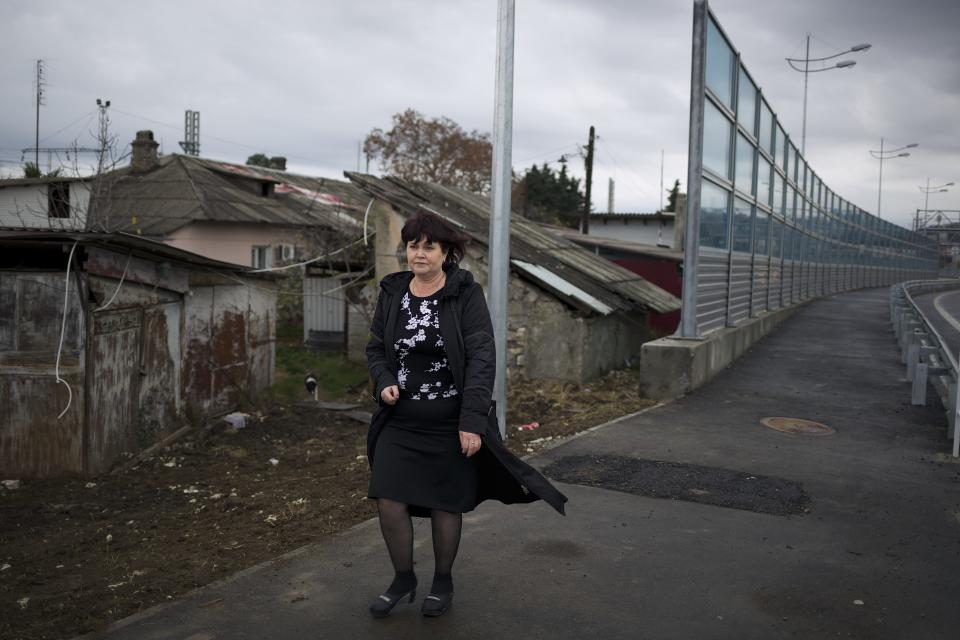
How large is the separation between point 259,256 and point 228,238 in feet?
5.43

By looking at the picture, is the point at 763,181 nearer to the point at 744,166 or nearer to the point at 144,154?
the point at 744,166

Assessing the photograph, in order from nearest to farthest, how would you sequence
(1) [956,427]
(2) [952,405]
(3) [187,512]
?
(1) [956,427], (3) [187,512], (2) [952,405]

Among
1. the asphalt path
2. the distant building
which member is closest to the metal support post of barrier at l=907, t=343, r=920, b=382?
the asphalt path

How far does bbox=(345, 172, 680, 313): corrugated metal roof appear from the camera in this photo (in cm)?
1404

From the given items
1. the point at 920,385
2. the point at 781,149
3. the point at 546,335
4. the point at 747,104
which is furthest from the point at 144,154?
the point at 920,385

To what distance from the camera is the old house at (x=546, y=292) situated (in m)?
13.0

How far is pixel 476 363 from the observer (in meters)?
3.70

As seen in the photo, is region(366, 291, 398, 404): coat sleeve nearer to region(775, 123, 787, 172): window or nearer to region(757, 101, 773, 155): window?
region(757, 101, 773, 155): window

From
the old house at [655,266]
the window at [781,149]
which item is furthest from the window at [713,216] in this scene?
the old house at [655,266]

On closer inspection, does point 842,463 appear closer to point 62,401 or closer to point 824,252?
point 62,401

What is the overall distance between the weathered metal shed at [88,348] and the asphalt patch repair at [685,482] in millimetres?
4759

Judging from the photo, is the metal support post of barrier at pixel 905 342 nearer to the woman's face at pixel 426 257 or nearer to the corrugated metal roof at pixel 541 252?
the corrugated metal roof at pixel 541 252

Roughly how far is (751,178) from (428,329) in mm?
11552

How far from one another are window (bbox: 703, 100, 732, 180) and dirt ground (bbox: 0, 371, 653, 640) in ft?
10.9
